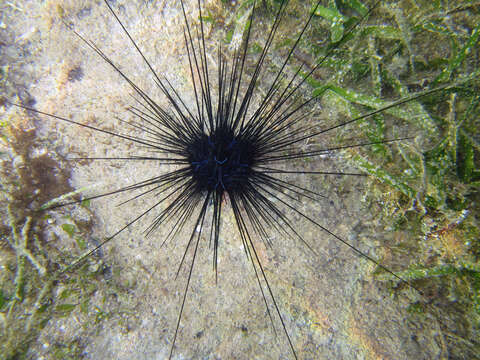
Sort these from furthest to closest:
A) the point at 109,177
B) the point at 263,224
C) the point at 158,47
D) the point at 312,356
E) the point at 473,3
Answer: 1. the point at 158,47
2. the point at 109,177
3. the point at 263,224
4. the point at 312,356
5. the point at 473,3

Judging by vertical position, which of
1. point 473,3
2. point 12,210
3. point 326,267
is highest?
point 473,3

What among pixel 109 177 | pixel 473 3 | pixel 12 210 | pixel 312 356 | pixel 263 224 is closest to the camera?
pixel 473 3

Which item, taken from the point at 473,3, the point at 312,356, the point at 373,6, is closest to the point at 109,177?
the point at 312,356

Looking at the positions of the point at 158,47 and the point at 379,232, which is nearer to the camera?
the point at 379,232

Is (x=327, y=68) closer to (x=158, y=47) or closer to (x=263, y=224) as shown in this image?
(x=263, y=224)

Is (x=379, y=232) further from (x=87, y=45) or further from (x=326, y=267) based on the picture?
(x=87, y=45)

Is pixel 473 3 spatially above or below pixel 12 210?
above

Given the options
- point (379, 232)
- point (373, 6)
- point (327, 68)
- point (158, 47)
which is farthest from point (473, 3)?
point (158, 47)
